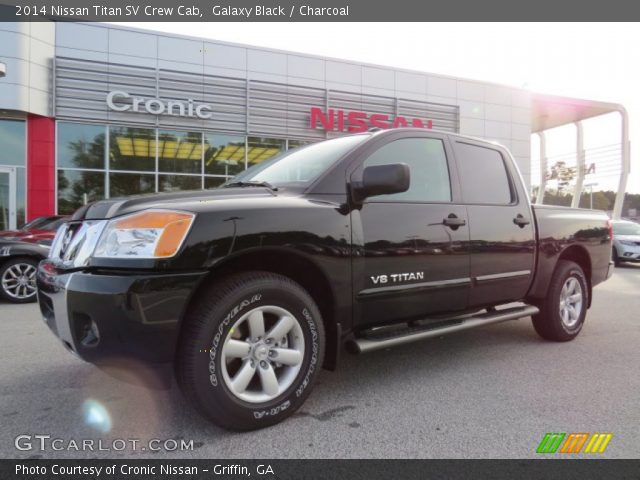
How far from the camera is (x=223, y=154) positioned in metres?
15.5

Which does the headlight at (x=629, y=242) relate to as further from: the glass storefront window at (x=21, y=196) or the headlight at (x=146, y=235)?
the glass storefront window at (x=21, y=196)

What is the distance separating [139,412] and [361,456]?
131 centimetres

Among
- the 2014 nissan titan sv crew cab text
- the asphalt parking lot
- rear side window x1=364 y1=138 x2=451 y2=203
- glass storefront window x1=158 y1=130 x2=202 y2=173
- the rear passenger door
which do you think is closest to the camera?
the 2014 nissan titan sv crew cab text

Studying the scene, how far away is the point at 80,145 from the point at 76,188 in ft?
4.29

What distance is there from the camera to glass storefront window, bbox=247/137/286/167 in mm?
15859

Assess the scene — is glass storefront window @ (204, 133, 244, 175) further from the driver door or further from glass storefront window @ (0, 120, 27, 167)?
the driver door

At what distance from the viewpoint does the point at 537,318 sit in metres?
4.22

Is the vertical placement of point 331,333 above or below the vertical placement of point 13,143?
below

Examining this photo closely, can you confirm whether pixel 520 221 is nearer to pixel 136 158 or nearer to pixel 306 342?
pixel 306 342

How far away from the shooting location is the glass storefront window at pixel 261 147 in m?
15.9

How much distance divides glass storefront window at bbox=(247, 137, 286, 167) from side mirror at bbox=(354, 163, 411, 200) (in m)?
13.5

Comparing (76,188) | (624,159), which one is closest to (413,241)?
(76,188)

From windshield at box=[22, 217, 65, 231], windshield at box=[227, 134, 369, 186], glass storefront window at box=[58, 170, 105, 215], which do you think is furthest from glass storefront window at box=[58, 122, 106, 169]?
windshield at box=[227, 134, 369, 186]
